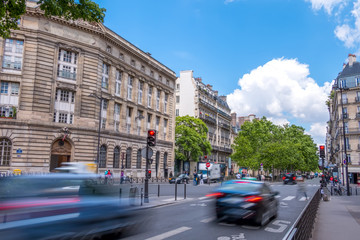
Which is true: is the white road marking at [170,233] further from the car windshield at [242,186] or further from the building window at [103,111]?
A: the building window at [103,111]

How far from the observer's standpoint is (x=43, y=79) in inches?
1325

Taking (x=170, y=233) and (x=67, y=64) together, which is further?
(x=67, y=64)

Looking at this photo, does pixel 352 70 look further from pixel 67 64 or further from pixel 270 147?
pixel 67 64

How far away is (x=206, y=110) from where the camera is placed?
245 ft

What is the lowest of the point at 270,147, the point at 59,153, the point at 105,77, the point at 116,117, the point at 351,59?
the point at 59,153

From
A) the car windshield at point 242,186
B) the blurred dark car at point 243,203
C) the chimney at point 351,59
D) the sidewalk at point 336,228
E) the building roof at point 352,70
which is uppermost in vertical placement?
the chimney at point 351,59

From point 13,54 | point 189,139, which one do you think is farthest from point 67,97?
point 189,139

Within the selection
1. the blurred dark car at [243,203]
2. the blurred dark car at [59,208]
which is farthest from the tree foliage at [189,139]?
the blurred dark car at [59,208]

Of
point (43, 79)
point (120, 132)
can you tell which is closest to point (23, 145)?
point (43, 79)

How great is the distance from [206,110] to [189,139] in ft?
59.3

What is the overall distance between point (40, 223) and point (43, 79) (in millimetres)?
31336

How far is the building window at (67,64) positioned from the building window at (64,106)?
1.96 m

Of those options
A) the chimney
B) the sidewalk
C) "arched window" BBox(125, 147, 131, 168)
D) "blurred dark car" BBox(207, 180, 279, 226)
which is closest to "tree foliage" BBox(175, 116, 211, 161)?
"arched window" BBox(125, 147, 131, 168)

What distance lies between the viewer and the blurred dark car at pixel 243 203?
958 cm
